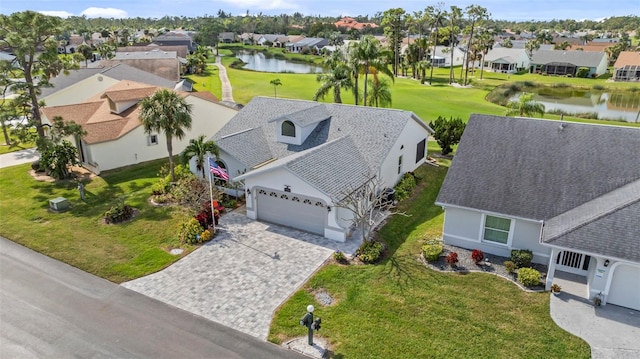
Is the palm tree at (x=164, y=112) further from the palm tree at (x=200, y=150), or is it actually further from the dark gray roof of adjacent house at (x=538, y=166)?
the dark gray roof of adjacent house at (x=538, y=166)

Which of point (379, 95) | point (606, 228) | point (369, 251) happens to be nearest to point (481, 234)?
point (606, 228)

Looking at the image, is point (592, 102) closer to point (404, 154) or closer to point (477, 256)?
point (404, 154)

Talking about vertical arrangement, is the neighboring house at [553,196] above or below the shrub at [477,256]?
above

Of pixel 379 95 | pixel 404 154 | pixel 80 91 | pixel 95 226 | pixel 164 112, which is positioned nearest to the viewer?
pixel 95 226

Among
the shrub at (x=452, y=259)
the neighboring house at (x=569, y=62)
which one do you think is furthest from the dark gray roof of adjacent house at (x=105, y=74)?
the neighboring house at (x=569, y=62)

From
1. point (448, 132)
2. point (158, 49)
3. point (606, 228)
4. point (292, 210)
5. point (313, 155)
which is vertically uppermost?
point (158, 49)

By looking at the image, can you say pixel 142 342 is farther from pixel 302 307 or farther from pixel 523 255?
pixel 523 255
